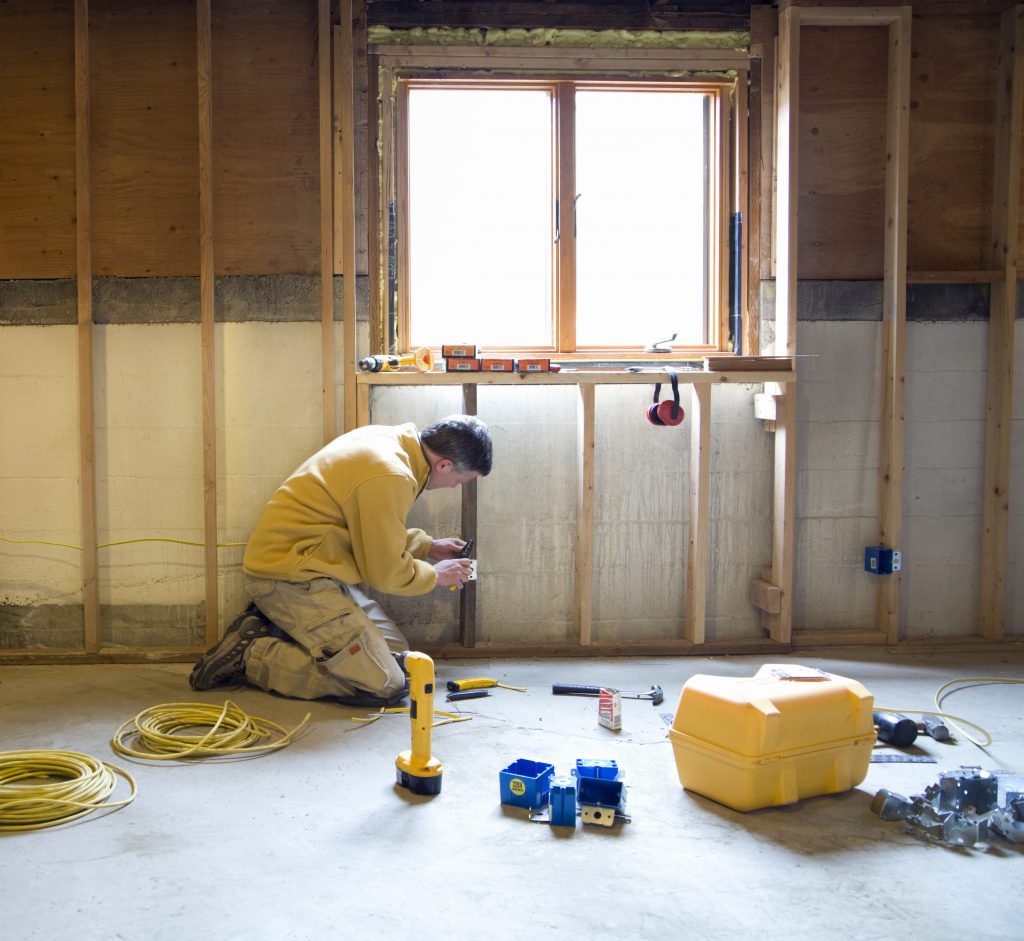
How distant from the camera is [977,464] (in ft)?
13.4

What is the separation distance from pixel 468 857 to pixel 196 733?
1217mm

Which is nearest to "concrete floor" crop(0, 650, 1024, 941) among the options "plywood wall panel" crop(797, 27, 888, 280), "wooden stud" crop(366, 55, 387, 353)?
"wooden stud" crop(366, 55, 387, 353)

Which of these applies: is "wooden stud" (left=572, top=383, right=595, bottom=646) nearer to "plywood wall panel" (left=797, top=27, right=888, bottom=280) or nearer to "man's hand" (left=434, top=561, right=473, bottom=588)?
"man's hand" (left=434, top=561, right=473, bottom=588)

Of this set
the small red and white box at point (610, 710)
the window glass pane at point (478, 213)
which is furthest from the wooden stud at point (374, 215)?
the small red and white box at point (610, 710)

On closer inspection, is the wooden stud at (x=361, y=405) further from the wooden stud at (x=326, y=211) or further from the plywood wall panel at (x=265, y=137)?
the plywood wall panel at (x=265, y=137)

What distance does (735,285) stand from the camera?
13.1ft

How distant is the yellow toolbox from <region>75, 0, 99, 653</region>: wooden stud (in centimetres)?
246

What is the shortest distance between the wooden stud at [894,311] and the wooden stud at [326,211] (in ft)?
7.20

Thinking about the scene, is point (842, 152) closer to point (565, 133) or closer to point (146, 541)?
point (565, 133)

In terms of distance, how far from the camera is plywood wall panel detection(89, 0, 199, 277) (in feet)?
12.2

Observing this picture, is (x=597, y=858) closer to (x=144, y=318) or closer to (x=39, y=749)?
(x=39, y=749)

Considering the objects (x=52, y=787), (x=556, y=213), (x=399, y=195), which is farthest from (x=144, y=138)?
(x=52, y=787)

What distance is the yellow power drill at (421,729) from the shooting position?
2422mm

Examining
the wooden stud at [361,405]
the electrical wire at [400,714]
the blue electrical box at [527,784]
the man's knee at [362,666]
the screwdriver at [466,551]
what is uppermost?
the wooden stud at [361,405]
